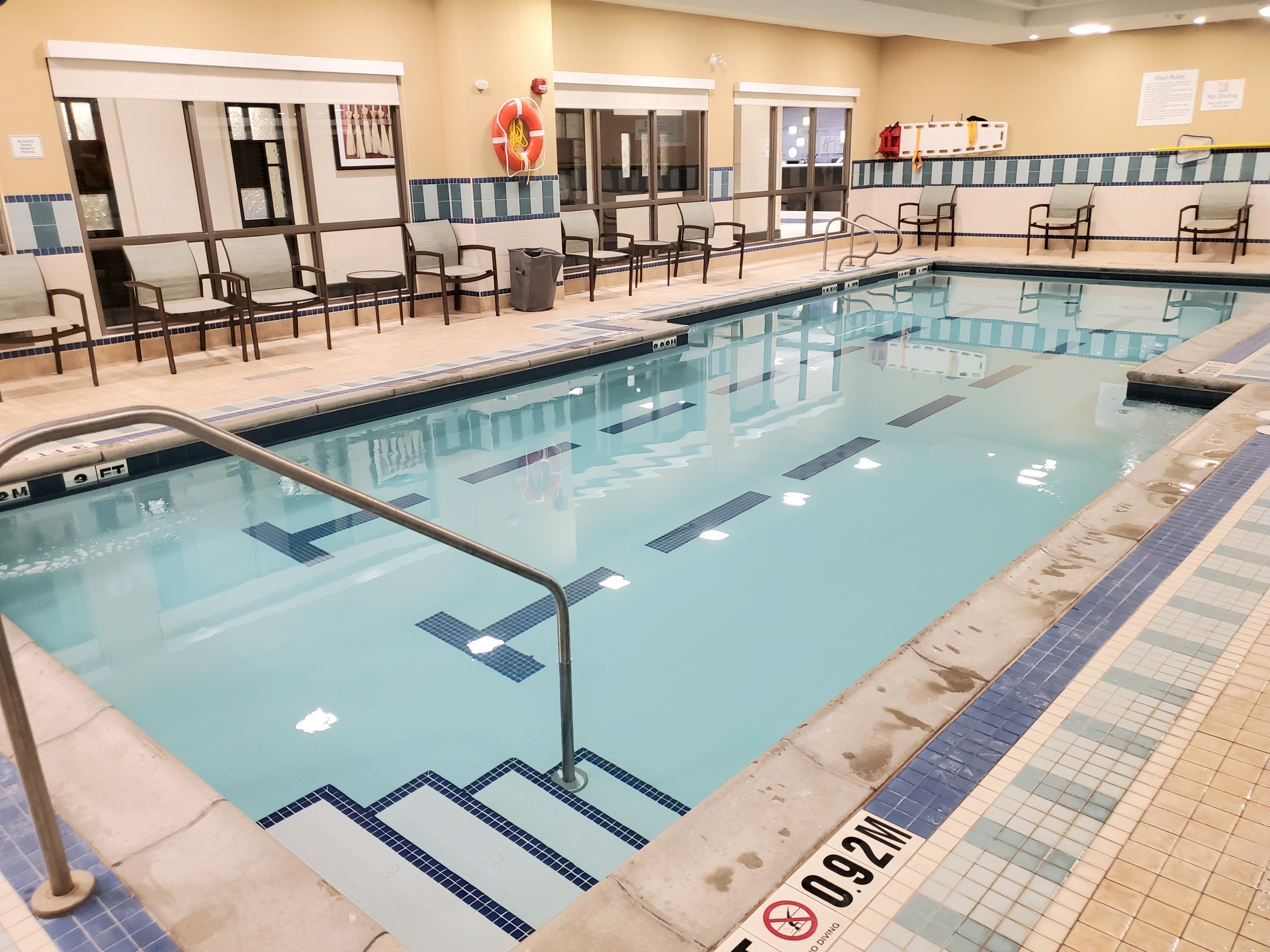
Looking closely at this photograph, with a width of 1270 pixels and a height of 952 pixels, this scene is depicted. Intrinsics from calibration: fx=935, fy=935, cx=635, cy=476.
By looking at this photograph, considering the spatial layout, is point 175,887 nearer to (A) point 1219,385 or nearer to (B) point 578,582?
(B) point 578,582

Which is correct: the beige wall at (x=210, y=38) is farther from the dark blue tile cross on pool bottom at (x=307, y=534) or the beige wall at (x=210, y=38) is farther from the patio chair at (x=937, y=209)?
the patio chair at (x=937, y=209)

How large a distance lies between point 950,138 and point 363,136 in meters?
8.88

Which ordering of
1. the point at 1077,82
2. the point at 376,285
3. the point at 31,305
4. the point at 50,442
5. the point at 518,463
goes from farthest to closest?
1. the point at 1077,82
2. the point at 376,285
3. the point at 31,305
4. the point at 518,463
5. the point at 50,442

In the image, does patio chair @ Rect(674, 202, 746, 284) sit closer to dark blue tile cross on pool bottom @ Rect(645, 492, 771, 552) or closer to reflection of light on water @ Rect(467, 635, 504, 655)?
dark blue tile cross on pool bottom @ Rect(645, 492, 771, 552)

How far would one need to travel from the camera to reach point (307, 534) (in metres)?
4.49

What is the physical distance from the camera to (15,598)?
12.6 ft

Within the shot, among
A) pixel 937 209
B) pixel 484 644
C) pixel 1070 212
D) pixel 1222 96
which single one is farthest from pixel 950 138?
pixel 484 644

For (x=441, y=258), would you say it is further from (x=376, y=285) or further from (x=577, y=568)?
(x=577, y=568)

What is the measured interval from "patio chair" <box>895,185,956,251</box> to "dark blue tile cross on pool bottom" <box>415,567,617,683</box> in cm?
1130

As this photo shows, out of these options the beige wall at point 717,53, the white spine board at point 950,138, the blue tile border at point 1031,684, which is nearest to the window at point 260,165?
the beige wall at point 717,53

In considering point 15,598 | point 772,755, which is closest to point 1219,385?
point 772,755

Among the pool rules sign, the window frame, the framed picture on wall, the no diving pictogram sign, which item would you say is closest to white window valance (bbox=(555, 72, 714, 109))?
the window frame

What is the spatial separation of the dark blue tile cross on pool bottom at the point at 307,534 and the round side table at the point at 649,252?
18.6 feet

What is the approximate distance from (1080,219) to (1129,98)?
5.15 ft
